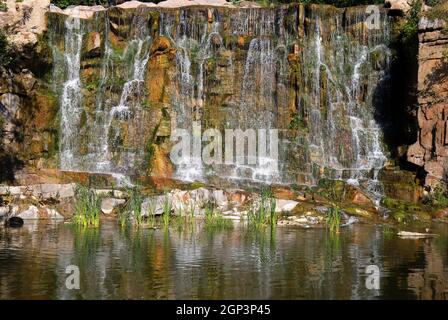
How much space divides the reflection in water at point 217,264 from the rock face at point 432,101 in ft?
30.0

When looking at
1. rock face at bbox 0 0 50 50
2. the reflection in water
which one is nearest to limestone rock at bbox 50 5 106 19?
rock face at bbox 0 0 50 50

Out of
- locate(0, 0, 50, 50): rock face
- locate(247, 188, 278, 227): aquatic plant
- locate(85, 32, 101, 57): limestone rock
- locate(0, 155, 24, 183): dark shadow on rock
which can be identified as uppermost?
locate(0, 0, 50, 50): rock face

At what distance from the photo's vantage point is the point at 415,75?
31.2 m

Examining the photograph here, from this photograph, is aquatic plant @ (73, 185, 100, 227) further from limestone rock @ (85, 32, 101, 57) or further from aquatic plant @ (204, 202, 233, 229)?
limestone rock @ (85, 32, 101, 57)

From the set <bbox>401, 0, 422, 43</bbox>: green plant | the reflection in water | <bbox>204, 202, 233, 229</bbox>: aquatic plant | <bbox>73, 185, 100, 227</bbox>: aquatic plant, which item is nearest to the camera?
the reflection in water

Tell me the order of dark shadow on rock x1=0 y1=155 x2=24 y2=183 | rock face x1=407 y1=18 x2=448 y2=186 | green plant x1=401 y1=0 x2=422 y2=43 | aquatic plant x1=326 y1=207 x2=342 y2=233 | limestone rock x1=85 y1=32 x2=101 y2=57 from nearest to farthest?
aquatic plant x1=326 y1=207 x2=342 y2=233 < rock face x1=407 y1=18 x2=448 y2=186 < dark shadow on rock x1=0 y1=155 x2=24 y2=183 < green plant x1=401 y1=0 x2=422 y2=43 < limestone rock x1=85 y1=32 x2=101 y2=57

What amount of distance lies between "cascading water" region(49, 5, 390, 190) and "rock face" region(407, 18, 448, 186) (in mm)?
2872

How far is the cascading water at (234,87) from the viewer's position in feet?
104

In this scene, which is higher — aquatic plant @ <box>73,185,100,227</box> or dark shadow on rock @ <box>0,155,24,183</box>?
dark shadow on rock @ <box>0,155,24,183</box>

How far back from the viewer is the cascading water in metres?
31.6

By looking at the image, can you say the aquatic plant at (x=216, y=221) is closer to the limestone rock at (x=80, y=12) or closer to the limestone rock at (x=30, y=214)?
the limestone rock at (x=30, y=214)

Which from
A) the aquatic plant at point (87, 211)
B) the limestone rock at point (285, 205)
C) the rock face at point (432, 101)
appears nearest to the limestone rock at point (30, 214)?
the aquatic plant at point (87, 211)
